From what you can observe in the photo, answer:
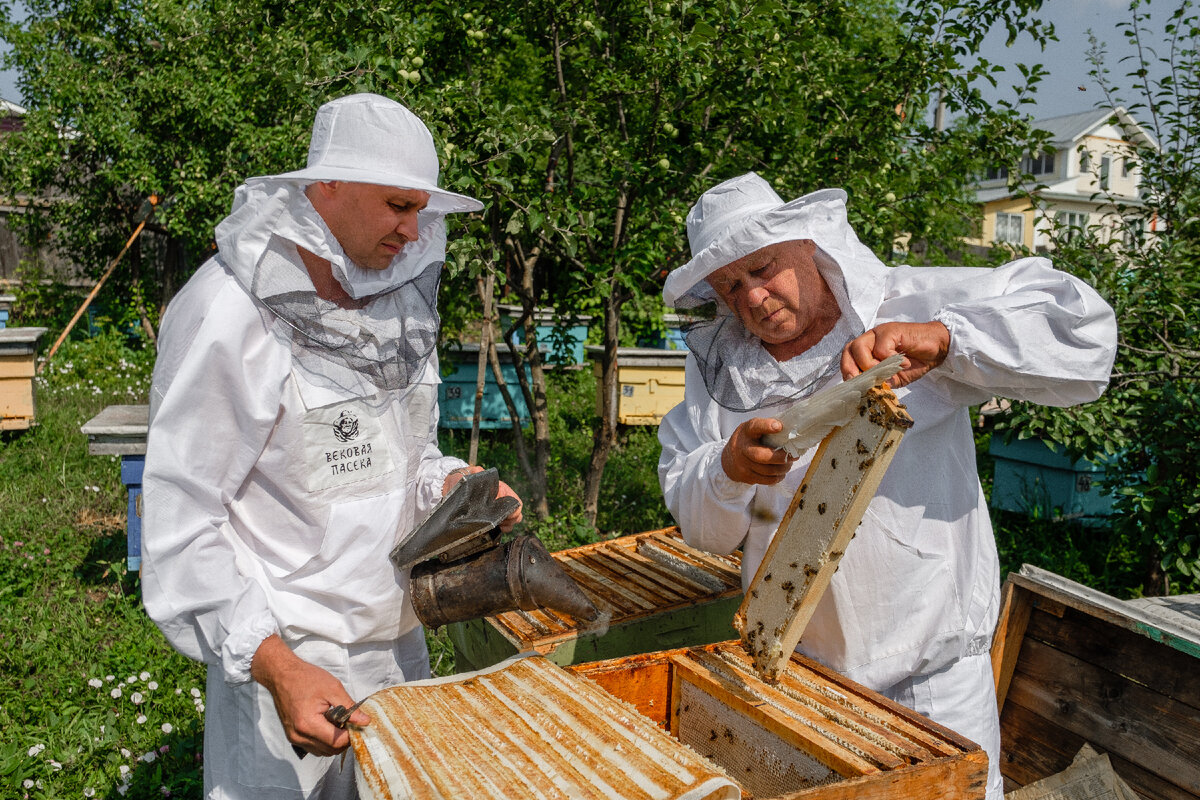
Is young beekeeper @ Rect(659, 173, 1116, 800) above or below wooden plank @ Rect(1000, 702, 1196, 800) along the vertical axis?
above

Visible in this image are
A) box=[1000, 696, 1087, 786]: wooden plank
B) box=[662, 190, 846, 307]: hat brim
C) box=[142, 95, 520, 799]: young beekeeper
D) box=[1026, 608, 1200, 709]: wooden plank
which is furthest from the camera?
box=[1000, 696, 1087, 786]: wooden plank

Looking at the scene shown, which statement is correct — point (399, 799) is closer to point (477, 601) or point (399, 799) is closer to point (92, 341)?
point (477, 601)

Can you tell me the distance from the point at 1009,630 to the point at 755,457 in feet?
5.07

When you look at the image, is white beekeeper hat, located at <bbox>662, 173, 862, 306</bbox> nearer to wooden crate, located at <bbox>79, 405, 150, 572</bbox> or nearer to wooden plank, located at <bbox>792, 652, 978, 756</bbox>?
wooden plank, located at <bbox>792, 652, 978, 756</bbox>

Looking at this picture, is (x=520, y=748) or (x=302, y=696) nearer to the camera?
(x=520, y=748)

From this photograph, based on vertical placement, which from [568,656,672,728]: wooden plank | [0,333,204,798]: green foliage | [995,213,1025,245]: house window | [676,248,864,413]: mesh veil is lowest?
[0,333,204,798]: green foliage

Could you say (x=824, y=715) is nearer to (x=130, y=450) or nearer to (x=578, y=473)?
(x=130, y=450)

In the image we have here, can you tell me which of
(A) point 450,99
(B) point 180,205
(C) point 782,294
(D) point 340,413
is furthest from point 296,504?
(B) point 180,205

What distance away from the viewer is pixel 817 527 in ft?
5.28

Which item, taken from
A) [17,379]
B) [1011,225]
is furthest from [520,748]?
[1011,225]

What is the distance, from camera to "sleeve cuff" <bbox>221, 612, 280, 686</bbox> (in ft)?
5.20

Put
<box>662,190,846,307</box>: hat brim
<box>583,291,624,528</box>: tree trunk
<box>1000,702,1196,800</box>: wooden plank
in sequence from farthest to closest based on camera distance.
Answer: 1. <box>583,291,624,528</box>: tree trunk
2. <box>1000,702,1196,800</box>: wooden plank
3. <box>662,190,846,307</box>: hat brim

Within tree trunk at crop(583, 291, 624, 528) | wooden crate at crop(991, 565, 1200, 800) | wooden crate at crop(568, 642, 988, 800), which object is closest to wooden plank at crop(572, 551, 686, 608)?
wooden crate at crop(568, 642, 988, 800)

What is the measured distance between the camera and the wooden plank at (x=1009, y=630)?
8.97 feet
